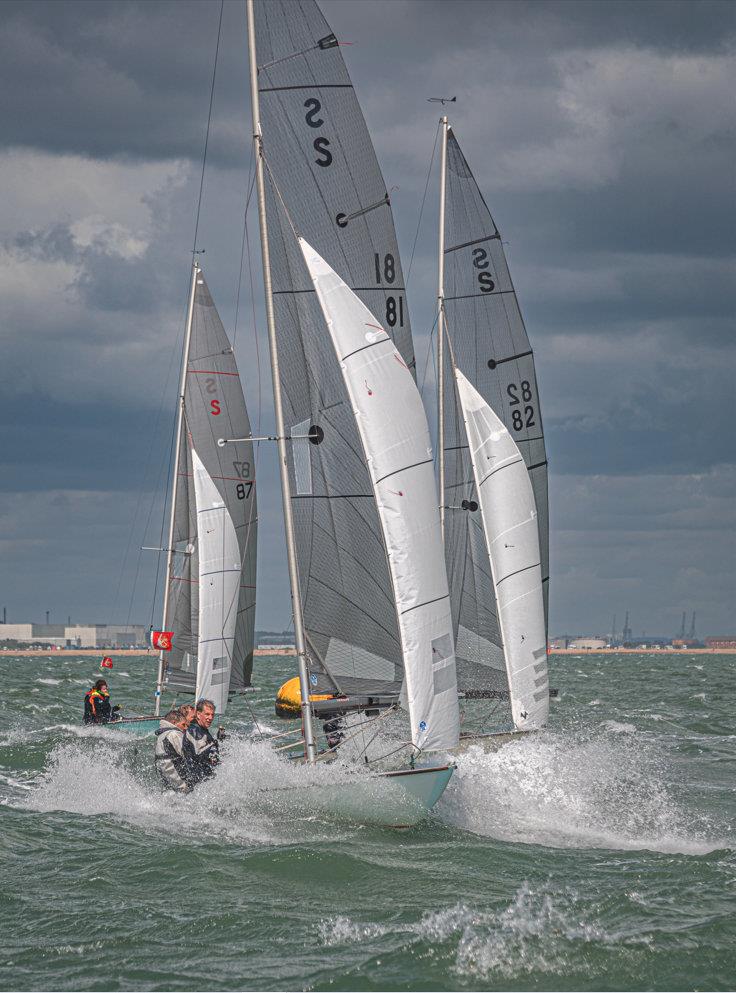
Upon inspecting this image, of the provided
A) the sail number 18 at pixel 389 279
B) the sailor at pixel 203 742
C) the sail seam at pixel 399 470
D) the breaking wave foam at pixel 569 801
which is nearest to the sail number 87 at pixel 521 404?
the breaking wave foam at pixel 569 801

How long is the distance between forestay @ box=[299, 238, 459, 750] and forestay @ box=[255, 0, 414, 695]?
121 cm

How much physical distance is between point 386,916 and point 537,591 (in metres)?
12.1

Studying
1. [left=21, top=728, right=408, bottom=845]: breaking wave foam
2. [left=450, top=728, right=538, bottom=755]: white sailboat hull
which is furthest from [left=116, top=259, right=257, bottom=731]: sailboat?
[left=21, top=728, right=408, bottom=845]: breaking wave foam

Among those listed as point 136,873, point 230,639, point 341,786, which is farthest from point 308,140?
point 230,639

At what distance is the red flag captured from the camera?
30.0 m

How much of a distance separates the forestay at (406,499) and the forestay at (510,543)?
6.70 m

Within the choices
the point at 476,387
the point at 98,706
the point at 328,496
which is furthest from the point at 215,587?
the point at 328,496

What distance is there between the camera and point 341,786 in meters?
15.1

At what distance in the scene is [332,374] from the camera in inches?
672

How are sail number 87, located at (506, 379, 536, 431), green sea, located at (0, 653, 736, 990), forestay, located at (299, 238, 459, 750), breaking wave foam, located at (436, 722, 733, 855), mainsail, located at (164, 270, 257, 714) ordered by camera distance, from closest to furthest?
1. green sea, located at (0, 653, 736, 990)
2. forestay, located at (299, 238, 459, 750)
3. breaking wave foam, located at (436, 722, 733, 855)
4. sail number 87, located at (506, 379, 536, 431)
5. mainsail, located at (164, 270, 257, 714)

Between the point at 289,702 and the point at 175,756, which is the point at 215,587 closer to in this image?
the point at 289,702

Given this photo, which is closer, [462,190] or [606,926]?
[606,926]

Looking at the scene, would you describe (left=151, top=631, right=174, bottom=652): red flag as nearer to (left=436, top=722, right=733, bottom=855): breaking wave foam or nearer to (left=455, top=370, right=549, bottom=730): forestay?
(left=455, top=370, right=549, bottom=730): forestay

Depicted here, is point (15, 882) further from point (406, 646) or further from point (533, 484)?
point (533, 484)
